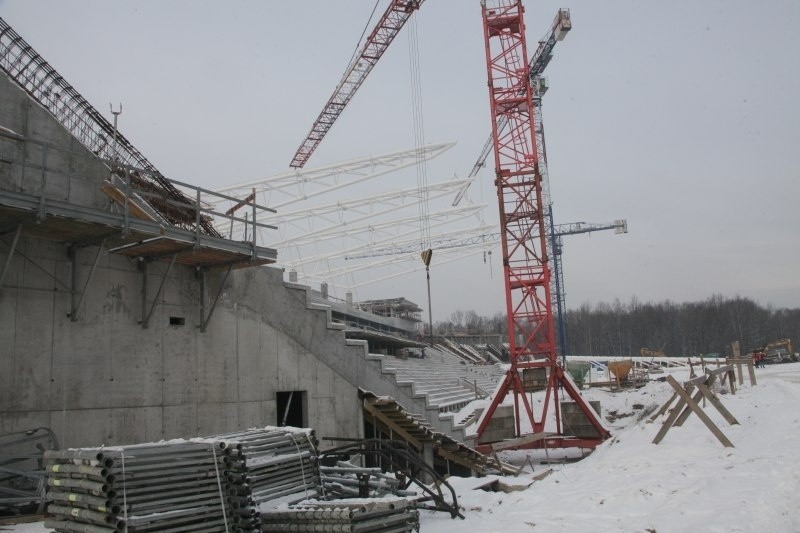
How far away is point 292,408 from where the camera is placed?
14711 mm

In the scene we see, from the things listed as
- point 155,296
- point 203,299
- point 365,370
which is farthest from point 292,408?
point 155,296

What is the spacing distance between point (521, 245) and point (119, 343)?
18.2 metres

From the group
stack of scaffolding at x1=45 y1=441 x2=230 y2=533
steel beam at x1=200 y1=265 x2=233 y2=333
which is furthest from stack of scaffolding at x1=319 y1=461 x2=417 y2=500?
steel beam at x1=200 y1=265 x2=233 y2=333

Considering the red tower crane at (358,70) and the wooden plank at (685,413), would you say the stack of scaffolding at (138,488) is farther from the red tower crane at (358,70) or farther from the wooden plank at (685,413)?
the red tower crane at (358,70)

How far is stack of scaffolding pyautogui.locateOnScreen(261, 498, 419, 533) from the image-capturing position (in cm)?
712

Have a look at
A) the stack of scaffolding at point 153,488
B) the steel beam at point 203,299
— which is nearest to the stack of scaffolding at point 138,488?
the stack of scaffolding at point 153,488

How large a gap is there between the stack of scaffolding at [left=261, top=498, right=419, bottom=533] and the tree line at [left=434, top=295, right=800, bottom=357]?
9061 centimetres

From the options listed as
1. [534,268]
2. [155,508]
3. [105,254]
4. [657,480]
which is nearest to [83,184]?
[105,254]

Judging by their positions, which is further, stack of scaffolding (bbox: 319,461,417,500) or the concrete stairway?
the concrete stairway

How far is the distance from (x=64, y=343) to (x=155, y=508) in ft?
15.1

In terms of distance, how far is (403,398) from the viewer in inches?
649

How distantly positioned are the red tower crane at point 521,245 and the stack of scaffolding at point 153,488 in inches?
668

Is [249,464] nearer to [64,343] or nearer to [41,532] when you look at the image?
[41,532]

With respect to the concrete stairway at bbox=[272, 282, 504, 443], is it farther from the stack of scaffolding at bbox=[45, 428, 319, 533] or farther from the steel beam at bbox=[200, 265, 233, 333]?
the stack of scaffolding at bbox=[45, 428, 319, 533]
